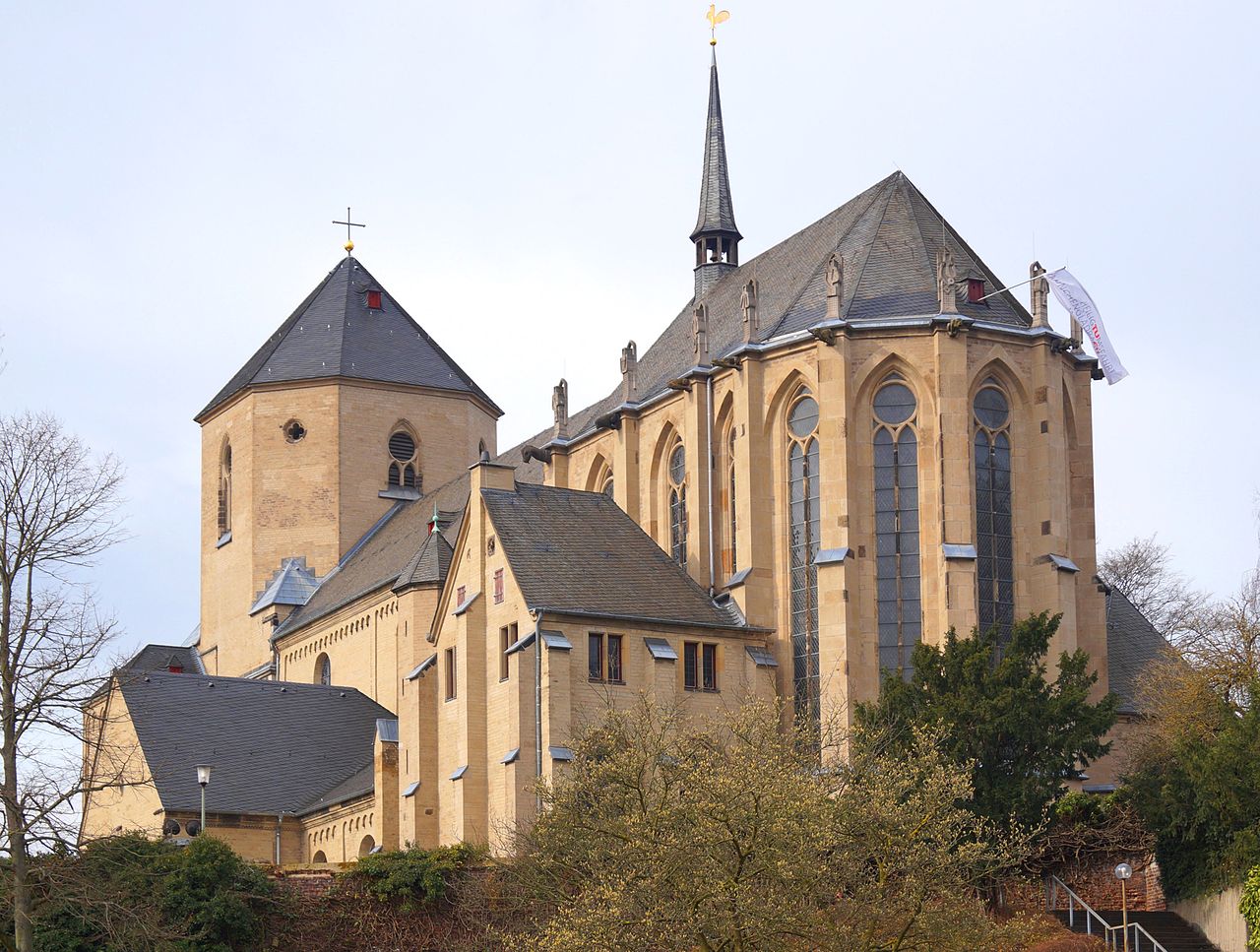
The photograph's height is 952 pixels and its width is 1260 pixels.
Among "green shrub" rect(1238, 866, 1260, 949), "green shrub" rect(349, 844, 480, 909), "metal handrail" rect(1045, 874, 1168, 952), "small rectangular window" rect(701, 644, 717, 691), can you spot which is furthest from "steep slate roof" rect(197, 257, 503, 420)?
"green shrub" rect(1238, 866, 1260, 949)

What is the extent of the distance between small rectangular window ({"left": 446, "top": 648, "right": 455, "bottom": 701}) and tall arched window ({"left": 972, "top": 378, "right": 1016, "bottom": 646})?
14013 millimetres

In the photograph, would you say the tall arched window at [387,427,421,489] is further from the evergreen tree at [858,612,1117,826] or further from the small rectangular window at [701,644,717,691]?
the evergreen tree at [858,612,1117,826]

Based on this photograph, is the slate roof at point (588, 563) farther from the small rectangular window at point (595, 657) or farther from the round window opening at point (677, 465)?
the round window opening at point (677, 465)

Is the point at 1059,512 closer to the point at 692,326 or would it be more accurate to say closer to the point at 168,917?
the point at 692,326

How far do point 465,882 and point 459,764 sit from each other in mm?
6947

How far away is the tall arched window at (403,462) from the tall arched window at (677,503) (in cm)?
2099

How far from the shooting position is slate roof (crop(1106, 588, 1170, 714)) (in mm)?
57969

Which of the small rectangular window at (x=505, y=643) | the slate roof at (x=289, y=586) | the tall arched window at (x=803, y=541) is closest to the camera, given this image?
the small rectangular window at (x=505, y=643)

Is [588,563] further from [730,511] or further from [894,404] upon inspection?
[894,404]

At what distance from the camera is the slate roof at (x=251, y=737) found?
6206cm

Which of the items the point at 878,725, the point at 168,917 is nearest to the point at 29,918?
the point at 168,917

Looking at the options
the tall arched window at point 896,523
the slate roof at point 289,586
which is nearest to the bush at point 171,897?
the tall arched window at point 896,523

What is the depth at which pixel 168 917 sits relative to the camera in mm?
45781

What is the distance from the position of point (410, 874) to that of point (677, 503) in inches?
690
